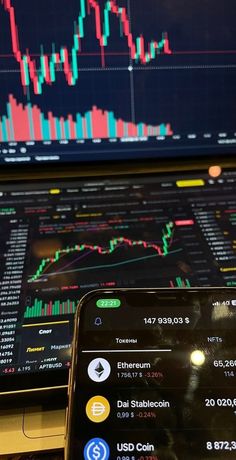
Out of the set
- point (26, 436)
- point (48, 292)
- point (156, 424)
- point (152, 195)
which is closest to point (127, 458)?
point (156, 424)

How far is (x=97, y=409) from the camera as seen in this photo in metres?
0.39

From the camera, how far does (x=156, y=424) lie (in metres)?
0.39

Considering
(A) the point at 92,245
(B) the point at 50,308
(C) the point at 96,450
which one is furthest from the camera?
(A) the point at 92,245

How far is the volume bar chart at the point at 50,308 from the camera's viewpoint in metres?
0.58

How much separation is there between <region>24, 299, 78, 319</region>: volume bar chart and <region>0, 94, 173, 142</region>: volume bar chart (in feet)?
1.11

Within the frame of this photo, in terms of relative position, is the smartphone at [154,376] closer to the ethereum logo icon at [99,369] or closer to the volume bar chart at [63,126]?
the ethereum logo icon at [99,369]

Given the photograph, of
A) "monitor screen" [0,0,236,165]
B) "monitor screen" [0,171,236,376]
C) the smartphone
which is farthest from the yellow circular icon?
"monitor screen" [0,0,236,165]

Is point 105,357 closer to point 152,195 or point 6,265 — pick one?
point 6,265

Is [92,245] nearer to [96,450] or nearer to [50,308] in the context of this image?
[50,308]

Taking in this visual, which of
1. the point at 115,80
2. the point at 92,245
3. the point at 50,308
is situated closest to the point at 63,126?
the point at 115,80

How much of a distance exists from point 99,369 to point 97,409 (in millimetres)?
37

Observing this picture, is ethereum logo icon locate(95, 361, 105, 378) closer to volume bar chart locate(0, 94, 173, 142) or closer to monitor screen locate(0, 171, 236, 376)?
monitor screen locate(0, 171, 236, 376)

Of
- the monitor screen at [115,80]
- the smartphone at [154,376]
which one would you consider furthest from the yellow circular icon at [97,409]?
the monitor screen at [115,80]

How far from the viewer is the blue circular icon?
373 millimetres
